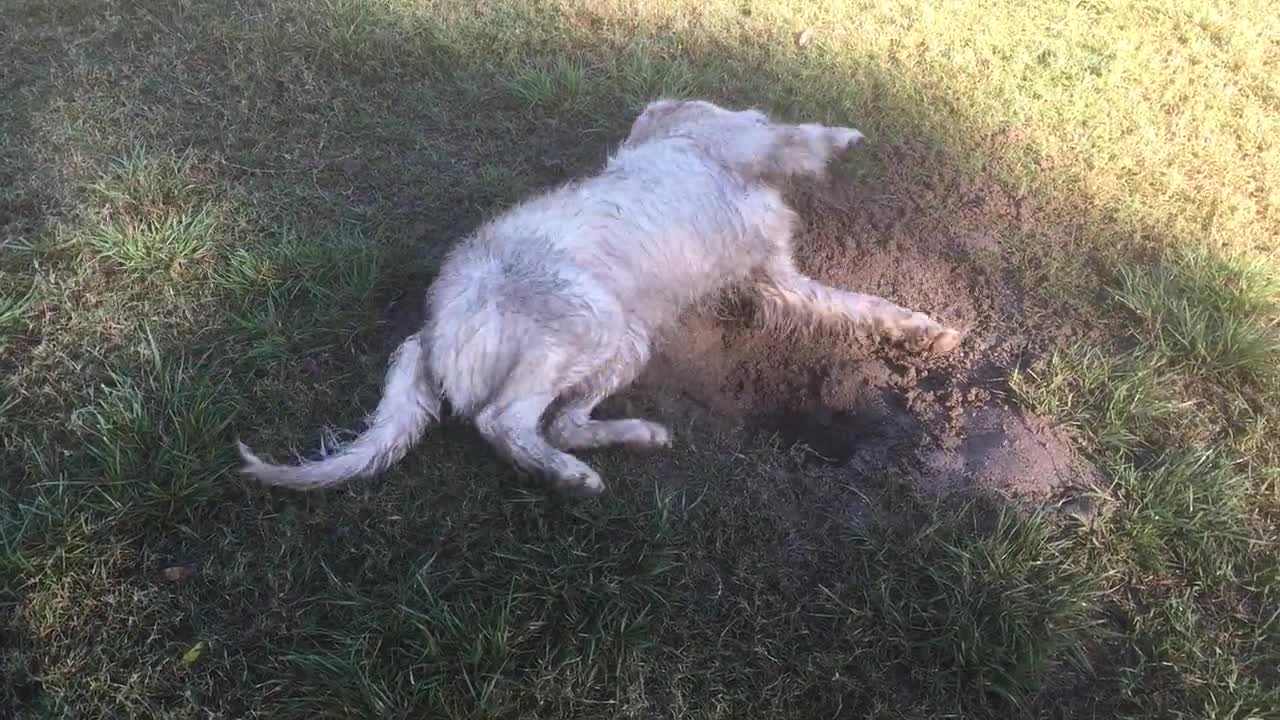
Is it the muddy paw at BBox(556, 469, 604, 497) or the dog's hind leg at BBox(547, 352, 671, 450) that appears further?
the dog's hind leg at BBox(547, 352, 671, 450)

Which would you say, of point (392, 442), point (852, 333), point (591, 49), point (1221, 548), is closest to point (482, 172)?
point (591, 49)

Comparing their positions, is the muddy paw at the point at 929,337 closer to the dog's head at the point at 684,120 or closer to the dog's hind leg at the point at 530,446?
the dog's head at the point at 684,120

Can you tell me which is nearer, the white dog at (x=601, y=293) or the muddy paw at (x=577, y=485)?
the muddy paw at (x=577, y=485)

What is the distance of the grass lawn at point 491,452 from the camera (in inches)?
95.6

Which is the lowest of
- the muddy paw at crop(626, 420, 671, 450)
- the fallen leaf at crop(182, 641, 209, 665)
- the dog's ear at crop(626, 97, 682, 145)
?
the fallen leaf at crop(182, 641, 209, 665)

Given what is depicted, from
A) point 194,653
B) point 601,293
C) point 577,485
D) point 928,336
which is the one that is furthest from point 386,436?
point 928,336

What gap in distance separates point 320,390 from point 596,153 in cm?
192

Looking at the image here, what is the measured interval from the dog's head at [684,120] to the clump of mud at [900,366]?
44 centimetres

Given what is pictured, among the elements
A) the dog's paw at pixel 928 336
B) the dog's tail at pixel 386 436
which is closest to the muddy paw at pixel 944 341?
the dog's paw at pixel 928 336

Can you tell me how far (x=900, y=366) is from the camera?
341cm

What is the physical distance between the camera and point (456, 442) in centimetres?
295

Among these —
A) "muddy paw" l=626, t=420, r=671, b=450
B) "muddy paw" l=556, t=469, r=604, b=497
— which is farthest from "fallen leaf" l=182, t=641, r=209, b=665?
"muddy paw" l=626, t=420, r=671, b=450

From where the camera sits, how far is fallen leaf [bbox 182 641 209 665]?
2.38 meters

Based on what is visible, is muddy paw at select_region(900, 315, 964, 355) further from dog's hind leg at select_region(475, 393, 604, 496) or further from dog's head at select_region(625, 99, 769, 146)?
dog's hind leg at select_region(475, 393, 604, 496)
